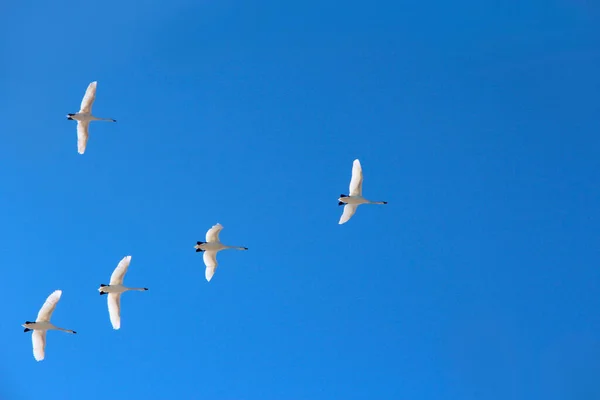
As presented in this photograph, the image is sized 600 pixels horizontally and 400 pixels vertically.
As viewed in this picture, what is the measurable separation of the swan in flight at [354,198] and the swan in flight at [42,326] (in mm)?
14956

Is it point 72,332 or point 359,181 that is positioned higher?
point 359,181

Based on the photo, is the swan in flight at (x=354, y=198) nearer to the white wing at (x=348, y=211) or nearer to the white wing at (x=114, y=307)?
the white wing at (x=348, y=211)

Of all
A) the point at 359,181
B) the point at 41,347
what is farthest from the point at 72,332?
the point at 359,181

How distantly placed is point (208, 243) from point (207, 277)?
1.76m

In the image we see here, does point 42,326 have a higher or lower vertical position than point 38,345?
higher

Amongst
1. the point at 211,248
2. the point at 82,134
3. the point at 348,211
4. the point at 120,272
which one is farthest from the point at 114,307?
the point at 348,211

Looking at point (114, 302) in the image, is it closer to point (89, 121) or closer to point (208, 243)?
point (208, 243)

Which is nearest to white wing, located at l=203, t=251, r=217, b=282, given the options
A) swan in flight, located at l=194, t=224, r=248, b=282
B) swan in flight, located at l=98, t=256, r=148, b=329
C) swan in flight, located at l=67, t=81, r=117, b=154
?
swan in flight, located at l=194, t=224, r=248, b=282

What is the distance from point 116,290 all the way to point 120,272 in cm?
102

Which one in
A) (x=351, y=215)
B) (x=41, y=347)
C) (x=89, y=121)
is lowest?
(x=41, y=347)

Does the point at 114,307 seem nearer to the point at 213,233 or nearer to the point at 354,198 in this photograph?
the point at 213,233

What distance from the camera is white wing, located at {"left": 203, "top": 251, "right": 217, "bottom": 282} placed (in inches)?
2198

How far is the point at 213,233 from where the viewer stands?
5525 centimetres

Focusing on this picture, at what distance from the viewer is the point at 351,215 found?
182 feet
